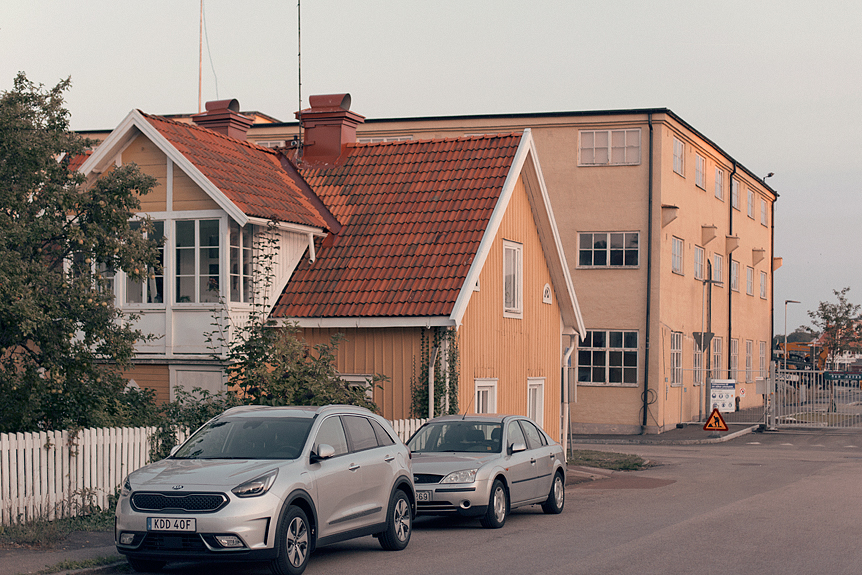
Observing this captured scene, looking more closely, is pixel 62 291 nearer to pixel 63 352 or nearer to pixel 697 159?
pixel 63 352

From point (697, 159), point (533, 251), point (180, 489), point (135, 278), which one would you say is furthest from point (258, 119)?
point (180, 489)

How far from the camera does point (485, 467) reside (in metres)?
13.8

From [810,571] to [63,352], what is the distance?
8.57 metres

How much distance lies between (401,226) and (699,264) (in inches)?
897

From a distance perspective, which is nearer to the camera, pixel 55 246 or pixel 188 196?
pixel 55 246

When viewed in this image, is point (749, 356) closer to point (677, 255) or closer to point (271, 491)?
point (677, 255)

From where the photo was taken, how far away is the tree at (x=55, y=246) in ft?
40.0

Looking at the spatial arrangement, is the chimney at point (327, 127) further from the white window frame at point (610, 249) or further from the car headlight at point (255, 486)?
the car headlight at point (255, 486)

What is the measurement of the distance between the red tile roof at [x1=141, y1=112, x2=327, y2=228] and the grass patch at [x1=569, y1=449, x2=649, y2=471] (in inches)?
330

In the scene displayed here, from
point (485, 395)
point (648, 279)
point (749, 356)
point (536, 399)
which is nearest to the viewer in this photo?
point (485, 395)

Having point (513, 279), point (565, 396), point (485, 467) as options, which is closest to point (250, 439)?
point (485, 467)

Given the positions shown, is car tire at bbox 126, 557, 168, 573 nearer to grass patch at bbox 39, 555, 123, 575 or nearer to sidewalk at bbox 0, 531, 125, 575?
grass patch at bbox 39, 555, 123, 575

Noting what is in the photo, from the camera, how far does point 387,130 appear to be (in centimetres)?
3997

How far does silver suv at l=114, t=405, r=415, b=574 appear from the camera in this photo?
31.0ft
